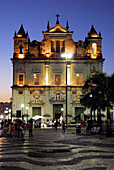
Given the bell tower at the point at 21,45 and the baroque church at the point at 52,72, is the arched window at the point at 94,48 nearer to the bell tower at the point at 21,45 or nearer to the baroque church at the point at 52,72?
the baroque church at the point at 52,72

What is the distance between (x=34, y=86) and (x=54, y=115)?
8055 mm

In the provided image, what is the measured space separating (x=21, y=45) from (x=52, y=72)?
31.9 feet

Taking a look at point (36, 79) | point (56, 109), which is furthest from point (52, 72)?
point (56, 109)

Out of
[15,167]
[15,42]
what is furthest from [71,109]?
[15,167]

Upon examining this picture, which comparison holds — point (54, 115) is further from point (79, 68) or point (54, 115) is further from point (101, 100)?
point (101, 100)

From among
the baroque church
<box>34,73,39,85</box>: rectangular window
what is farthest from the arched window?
<box>34,73,39,85</box>: rectangular window

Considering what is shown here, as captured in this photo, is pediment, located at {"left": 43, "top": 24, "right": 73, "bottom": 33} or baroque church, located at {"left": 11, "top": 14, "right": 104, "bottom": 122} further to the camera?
pediment, located at {"left": 43, "top": 24, "right": 73, "bottom": 33}

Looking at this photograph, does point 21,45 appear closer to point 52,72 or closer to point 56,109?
point 52,72

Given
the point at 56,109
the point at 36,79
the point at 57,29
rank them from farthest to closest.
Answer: the point at 57,29
the point at 36,79
the point at 56,109

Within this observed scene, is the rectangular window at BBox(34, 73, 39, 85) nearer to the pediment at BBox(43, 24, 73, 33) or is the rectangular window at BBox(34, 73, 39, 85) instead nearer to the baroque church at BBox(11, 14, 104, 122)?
the baroque church at BBox(11, 14, 104, 122)

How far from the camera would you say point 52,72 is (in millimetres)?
65125

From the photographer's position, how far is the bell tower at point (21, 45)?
2583 inches

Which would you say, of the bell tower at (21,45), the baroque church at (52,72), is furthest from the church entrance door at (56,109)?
the bell tower at (21,45)

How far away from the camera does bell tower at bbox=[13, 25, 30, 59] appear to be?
2583 inches
